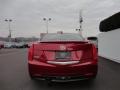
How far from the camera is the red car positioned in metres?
5.39

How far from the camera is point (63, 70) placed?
5.37 metres

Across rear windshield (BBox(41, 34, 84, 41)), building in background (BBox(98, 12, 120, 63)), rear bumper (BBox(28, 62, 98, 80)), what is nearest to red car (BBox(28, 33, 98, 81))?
rear bumper (BBox(28, 62, 98, 80))

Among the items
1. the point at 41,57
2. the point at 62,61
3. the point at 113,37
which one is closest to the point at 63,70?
the point at 62,61

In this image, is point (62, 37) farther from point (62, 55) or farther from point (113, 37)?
point (113, 37)

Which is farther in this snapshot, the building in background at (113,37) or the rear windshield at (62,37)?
the building in background at (113,37)

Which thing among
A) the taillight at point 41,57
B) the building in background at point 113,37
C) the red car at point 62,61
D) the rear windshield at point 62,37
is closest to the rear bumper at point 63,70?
the red car at point 62,61

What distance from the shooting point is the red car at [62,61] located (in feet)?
17.7

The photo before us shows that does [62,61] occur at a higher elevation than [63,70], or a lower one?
higher

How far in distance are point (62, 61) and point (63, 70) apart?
8.7 inches

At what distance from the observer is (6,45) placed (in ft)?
169

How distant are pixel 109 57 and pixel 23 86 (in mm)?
8482

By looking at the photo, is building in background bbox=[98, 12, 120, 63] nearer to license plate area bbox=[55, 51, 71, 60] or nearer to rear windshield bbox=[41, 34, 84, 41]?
rear windshield bbox=[41, 34, 84, 41]

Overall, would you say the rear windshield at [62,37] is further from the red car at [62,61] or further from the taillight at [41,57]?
the taillight at [41,57]

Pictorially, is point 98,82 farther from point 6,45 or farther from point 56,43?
point 6,45
